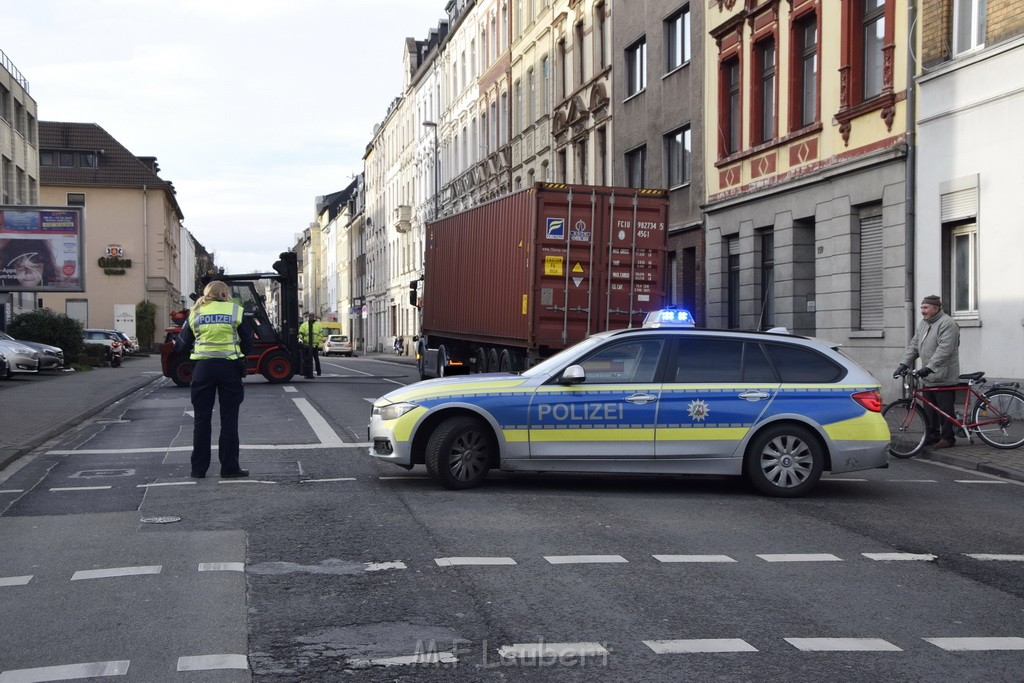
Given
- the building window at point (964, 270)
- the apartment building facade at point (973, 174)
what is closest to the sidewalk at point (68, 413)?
the apartment building facade at point (973, 174)

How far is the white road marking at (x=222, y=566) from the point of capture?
7.07 meters

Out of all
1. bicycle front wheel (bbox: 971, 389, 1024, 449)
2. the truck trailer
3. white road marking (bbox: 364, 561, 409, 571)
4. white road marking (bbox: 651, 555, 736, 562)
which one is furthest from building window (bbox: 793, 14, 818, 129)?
white road marking (bbox: 364, 561, 409, 571)

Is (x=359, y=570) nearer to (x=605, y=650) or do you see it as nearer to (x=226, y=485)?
(x=605, y=650)

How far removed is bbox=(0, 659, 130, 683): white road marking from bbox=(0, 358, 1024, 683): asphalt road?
2cm

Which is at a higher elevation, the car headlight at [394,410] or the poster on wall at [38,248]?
the poster on wall at [38,248]

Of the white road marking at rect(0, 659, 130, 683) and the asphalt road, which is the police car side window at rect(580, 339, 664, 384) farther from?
the white road marking at rect(0, 659, 130, 683)

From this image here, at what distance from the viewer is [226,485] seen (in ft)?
35.0

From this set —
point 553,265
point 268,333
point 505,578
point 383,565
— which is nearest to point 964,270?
point 553,265

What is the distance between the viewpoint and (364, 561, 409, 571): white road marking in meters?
7.14

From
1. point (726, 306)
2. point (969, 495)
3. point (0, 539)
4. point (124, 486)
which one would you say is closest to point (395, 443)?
point (124, 486)

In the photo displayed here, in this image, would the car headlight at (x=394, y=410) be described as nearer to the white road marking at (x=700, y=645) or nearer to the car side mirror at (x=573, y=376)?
the car side mirror at (x=573, y=376)

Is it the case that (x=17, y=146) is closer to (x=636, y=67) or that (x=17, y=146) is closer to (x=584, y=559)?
(x=636, y=67)

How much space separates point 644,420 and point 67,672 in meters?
6.14

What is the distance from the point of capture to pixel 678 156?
30969mm
